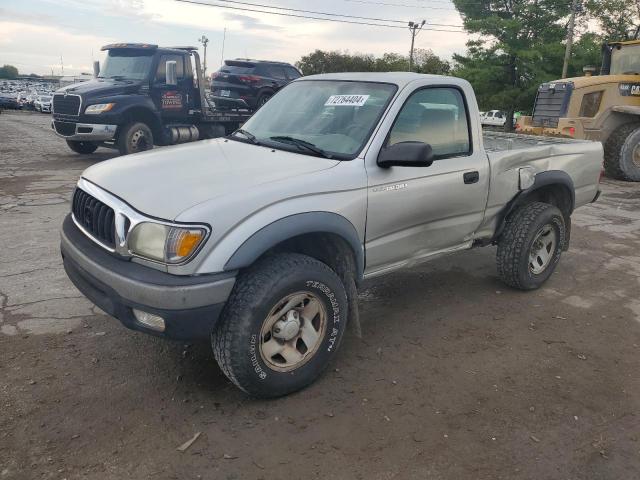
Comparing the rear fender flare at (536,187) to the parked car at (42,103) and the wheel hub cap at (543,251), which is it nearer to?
the wheel hub cap at (543,251)

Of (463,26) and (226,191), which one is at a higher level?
(463,26)

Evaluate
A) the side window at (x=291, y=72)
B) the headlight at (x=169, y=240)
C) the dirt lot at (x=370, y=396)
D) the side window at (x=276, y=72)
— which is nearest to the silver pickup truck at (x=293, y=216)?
the headlight at (x=169, y=240)

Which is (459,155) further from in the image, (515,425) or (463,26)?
(463,26)

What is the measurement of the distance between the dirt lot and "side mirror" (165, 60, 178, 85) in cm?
763

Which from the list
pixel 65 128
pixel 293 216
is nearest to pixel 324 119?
pixel 293 216

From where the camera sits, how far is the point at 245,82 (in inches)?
589

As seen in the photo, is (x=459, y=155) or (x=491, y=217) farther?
(x=491, y=217)

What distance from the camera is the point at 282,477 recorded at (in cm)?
244

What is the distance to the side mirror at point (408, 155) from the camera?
125 inches

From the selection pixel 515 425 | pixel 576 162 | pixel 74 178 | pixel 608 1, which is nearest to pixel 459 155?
pixel 576 162

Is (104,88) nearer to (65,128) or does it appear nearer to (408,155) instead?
(65,128)

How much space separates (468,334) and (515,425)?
43.2 inches

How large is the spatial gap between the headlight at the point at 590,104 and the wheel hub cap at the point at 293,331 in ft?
35.0

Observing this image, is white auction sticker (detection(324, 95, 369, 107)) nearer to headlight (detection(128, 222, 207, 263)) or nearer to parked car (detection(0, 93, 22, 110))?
headlight (detection(128, 222, 207, 263))
